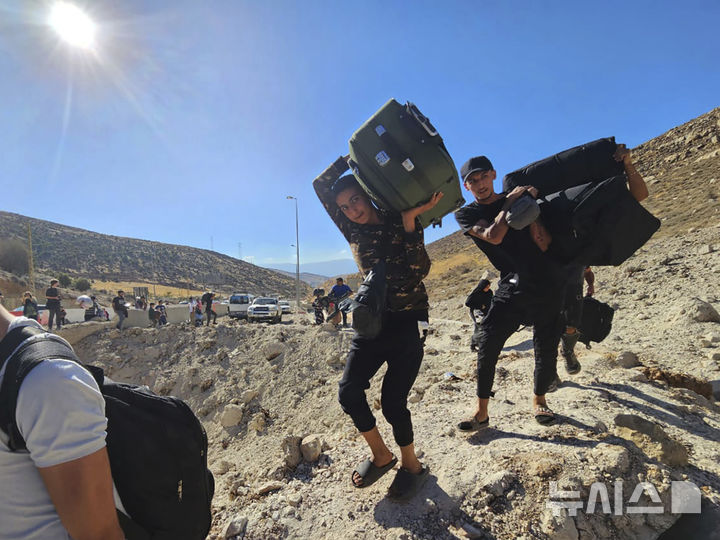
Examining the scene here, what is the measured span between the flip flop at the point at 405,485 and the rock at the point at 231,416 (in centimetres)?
454

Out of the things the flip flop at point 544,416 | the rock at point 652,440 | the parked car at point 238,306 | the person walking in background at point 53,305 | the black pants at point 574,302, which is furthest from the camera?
the parked car at point 238,306

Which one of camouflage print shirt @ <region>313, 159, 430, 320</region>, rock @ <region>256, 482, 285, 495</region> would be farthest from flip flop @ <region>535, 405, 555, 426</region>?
rock @ <region>256, 482, 285, 495</region>

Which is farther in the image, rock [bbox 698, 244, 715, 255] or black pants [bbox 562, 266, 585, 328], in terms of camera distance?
rock [bbox 698, 244, 715, 255]

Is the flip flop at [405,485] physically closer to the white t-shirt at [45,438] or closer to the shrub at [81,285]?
the white t-shirt at [45,438]

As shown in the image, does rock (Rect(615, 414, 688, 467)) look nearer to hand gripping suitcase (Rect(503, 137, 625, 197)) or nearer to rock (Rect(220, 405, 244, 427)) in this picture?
hand gripping suitcase (Rect(503, 137, 625, 197))

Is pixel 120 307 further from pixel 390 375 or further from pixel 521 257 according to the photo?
pixel 521 257

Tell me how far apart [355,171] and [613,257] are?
194 cm

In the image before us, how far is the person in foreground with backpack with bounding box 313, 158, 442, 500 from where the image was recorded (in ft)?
7.17

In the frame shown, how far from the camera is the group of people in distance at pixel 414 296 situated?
2.20 meters

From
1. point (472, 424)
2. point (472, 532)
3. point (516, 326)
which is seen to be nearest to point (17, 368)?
point (472, 532)

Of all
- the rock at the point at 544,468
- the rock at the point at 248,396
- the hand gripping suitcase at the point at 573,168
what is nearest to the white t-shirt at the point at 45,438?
the rock at the point at 544,468

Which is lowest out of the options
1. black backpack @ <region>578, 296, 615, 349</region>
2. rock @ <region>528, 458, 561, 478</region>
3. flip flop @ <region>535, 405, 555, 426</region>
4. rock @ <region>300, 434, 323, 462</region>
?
rock @ <region>300, 434, 323, 462</region>

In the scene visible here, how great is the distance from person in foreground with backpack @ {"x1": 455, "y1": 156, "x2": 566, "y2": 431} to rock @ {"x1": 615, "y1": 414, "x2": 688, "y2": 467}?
0.45 m

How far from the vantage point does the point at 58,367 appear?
912mm
